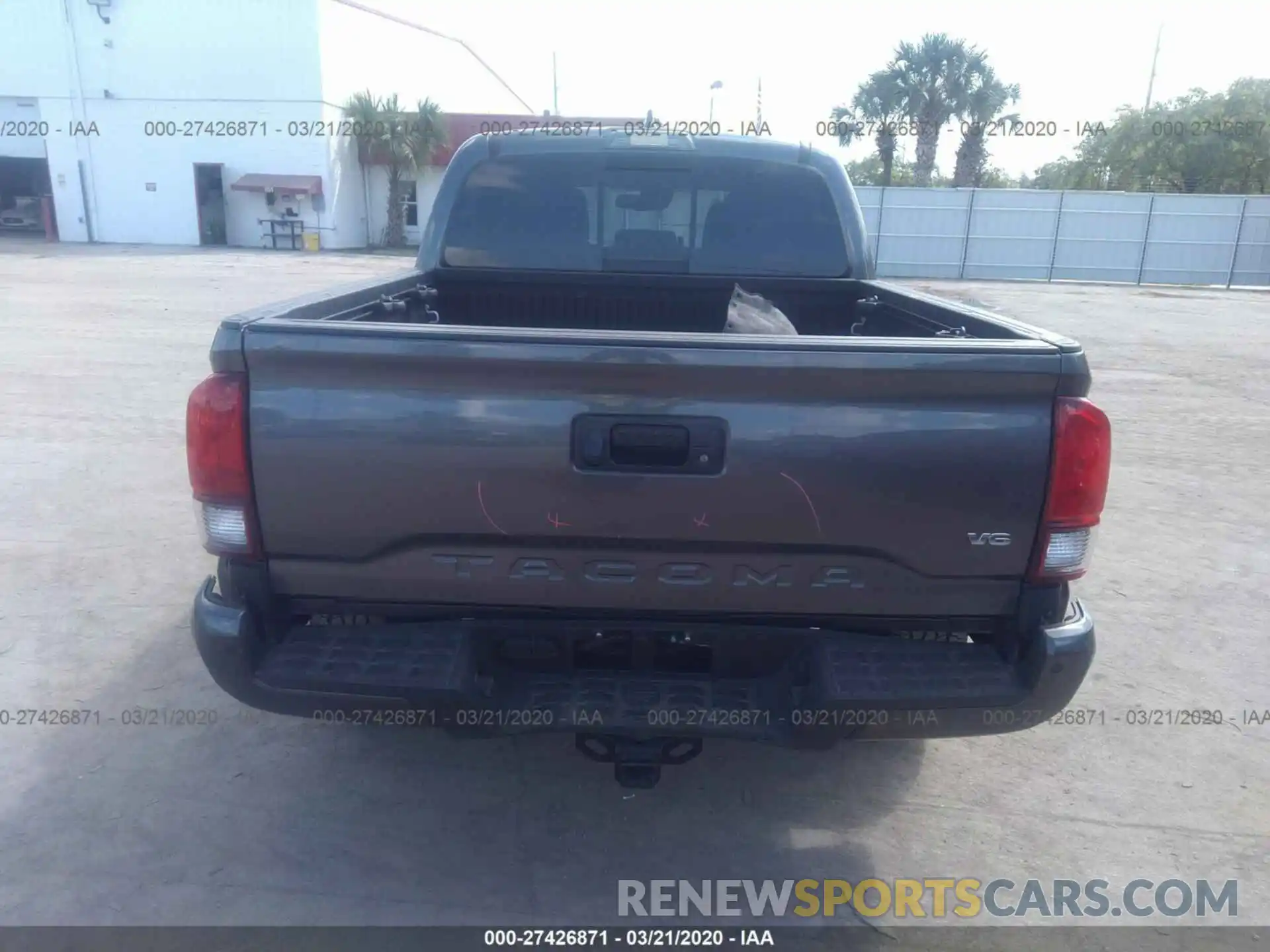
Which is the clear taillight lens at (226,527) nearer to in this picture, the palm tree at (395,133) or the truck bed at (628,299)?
the truck bed at (628,299)

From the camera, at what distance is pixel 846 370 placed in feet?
7.10

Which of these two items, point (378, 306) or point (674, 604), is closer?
point (674, 604)

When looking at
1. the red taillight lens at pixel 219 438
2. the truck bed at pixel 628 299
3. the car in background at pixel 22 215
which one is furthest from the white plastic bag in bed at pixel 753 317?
the car in background at pixel 22 215

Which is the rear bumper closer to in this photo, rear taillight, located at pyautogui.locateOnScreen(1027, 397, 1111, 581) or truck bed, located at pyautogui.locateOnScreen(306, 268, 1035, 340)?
rear taillight, located at pyautogui.locateOnScreen(1027, 397, 1111, 581)

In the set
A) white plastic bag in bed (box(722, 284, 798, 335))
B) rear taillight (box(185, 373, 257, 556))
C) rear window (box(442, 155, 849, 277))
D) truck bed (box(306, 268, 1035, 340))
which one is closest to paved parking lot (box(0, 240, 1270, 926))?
rear taillight (box(185, 373, 257, 556))

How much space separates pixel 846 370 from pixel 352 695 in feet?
4.83

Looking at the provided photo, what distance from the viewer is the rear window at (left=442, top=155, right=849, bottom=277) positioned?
4109 millimetres

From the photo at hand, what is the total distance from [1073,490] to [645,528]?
1054mm

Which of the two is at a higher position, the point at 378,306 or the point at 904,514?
the point at 378,306

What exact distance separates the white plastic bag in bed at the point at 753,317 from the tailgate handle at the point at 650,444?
1.21 m

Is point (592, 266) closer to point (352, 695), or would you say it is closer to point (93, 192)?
point (352, 695)

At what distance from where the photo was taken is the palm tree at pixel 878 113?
3061 centimetres

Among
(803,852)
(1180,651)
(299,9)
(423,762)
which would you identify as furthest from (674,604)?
(299,9)

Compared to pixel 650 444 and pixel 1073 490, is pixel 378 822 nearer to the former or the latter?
pixel 650 444
